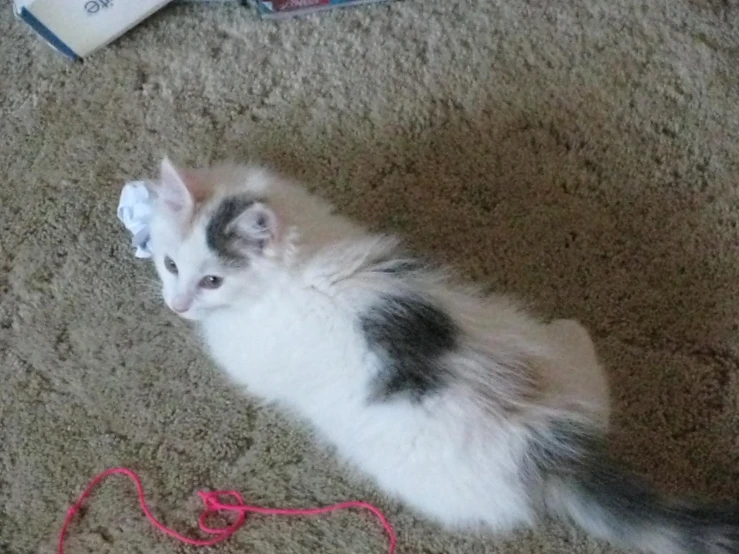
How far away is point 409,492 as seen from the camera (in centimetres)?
124

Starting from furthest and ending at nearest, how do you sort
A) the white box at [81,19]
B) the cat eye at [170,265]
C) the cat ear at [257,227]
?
the white box at [81,19], the cat eye at [170,265], the cat ear at [257,227]

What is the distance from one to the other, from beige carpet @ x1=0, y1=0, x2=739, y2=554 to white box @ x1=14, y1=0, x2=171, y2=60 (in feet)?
0.12

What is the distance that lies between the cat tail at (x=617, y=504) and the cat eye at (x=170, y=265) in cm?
59

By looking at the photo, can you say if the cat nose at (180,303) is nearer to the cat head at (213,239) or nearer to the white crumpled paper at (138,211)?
the cat head at (213,239)

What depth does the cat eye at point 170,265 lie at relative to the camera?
120 cm

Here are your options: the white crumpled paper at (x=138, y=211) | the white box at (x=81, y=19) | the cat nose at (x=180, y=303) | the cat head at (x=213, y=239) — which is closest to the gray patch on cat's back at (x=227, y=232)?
the cat head at (x=213, y=239)

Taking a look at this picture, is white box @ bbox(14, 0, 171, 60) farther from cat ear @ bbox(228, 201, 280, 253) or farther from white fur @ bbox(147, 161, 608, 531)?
cat ear @ bbox(228, 201, 280, 253)

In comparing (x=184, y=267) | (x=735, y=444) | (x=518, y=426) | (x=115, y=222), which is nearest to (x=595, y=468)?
(x=518, y=426)

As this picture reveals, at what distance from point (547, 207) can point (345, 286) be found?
0.54 m

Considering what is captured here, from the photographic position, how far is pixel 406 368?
1.13m

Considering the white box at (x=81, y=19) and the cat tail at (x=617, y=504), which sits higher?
the white box at (x=81, y=19)

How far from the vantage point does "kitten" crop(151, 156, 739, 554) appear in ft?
3.73

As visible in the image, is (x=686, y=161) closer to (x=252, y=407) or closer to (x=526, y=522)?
(x=526, y=522)

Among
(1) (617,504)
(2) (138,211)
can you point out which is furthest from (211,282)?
(1) (617,504)
